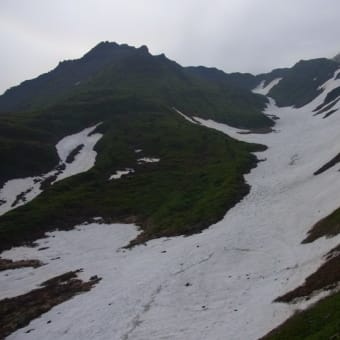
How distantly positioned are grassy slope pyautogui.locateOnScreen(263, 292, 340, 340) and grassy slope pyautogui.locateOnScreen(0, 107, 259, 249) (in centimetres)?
3164

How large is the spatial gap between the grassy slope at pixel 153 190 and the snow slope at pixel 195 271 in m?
3.45

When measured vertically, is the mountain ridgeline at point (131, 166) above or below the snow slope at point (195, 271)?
above

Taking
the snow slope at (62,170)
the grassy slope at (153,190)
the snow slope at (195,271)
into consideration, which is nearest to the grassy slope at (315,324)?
the snow slope at (195,271)

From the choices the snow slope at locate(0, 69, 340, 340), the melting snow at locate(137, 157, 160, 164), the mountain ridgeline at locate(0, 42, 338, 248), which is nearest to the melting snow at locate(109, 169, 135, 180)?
the mountain ridgeline at locate(0, 42, 338, 248)

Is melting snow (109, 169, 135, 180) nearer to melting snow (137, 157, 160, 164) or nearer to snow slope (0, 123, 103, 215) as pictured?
melting snow (137, 157, 160, 164)

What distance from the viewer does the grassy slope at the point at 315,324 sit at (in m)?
20.0

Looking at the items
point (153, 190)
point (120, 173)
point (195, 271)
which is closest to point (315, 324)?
point (195, 271)

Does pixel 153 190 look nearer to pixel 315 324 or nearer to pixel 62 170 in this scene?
pixel 62 170

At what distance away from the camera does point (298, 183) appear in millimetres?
68688

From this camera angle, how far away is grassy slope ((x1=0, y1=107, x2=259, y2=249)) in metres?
62.4

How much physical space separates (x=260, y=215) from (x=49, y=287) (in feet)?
83.6

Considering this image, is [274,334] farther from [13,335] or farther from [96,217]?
[96,217]

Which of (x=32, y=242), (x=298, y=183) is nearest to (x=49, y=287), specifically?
(x=32, y=242)

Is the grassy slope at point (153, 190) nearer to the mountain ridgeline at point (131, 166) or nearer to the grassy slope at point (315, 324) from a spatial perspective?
the mountain ridgeline at point (131, 166)
